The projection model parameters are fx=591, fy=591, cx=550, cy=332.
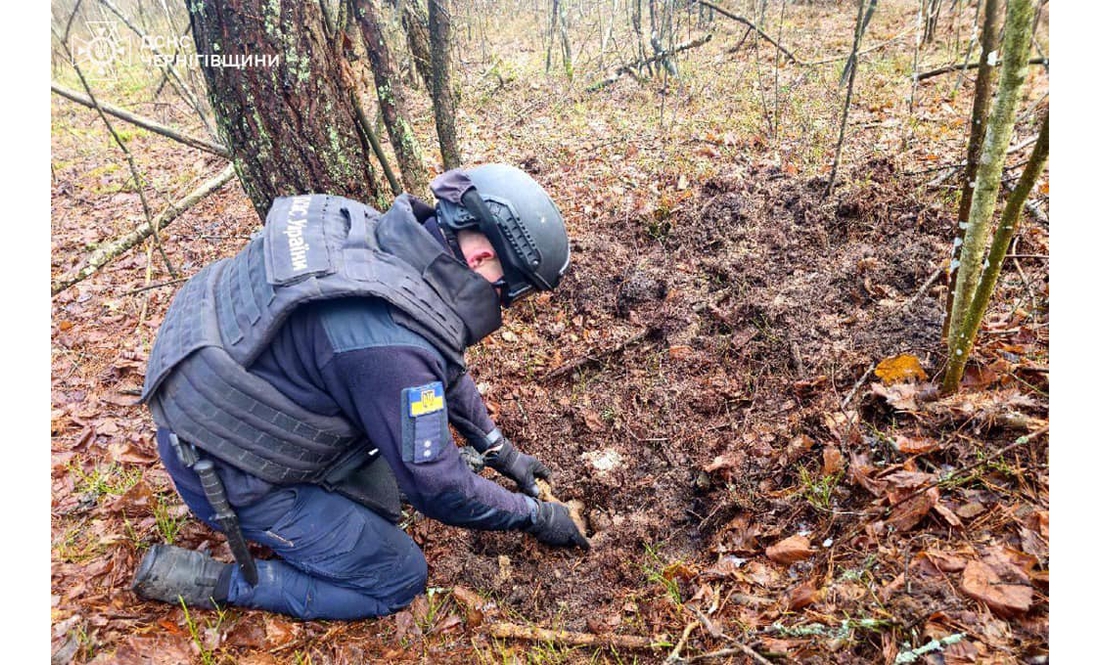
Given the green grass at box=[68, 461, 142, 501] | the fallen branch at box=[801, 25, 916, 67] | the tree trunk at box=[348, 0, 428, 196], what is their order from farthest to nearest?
1. the fallen branch at box=[801, 25, 916, 67]
2. the tree trunk at box=[348, 0, 428, 196]
3. the green grass at box=[68, 461, 142, 501]

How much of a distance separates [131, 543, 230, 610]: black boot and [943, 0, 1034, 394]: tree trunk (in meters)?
3.47

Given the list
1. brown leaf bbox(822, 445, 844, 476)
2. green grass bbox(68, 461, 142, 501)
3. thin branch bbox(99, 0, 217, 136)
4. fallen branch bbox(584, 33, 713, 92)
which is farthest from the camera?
fallen branch bbox(584, 33, 713, 92)

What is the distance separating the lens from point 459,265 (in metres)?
2.50

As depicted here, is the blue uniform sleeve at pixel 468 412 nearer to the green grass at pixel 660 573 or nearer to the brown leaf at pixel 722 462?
the green grass at pixel 660 573

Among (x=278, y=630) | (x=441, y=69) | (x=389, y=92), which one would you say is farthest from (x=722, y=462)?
(x=441, y=69)

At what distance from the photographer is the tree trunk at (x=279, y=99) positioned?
3180 millimetres

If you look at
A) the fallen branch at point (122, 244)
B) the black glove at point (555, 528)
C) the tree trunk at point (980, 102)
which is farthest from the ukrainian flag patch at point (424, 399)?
the fallen branch at point (122, 244)

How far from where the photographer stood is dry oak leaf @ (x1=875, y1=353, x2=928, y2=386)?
2.83 m

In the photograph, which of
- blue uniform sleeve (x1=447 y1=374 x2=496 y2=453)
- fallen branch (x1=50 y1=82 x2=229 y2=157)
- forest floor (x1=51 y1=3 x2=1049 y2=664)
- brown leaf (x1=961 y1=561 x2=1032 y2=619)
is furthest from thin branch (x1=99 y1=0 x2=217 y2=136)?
brown leaf (x1=961 y1=561 x2=1032 y2=619)

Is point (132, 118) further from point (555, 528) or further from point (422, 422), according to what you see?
point (555, 528)

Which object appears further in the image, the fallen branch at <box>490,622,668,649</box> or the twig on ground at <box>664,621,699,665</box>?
the fallen branch at <box>490,622,668,649</box>

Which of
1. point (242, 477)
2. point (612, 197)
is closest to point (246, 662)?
point (242, 477)

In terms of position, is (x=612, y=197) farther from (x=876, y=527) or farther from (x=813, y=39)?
(x=813, y=39)

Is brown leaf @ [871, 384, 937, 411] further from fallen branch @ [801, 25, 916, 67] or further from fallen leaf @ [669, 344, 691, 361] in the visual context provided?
fallen branch @ [801, 25, 916, 67]
